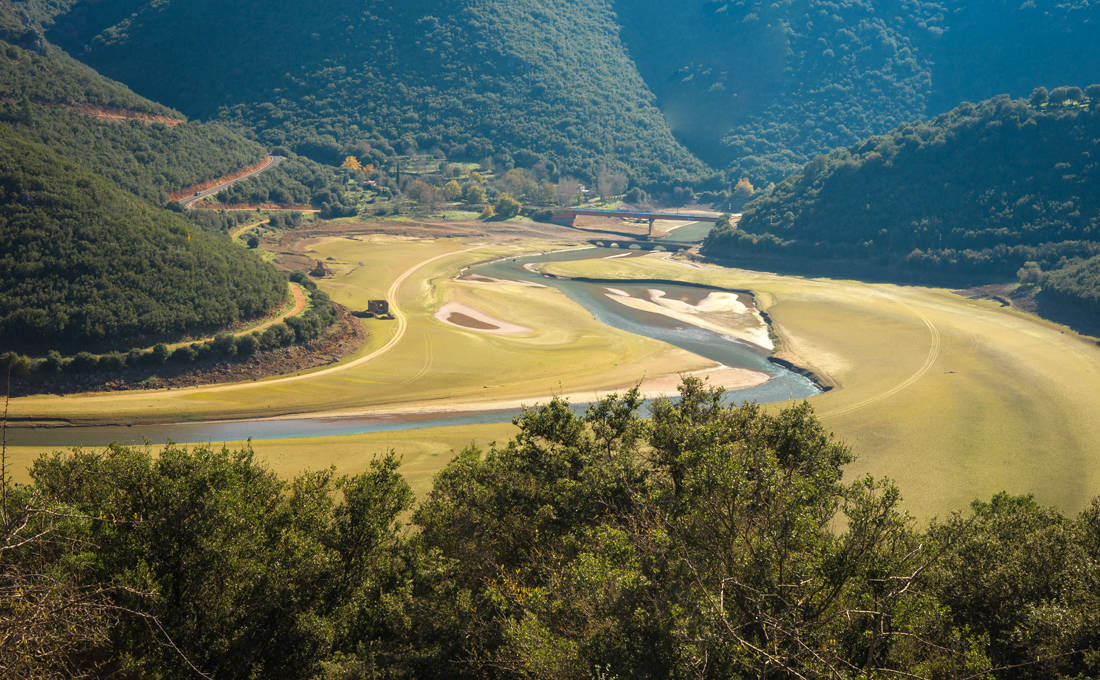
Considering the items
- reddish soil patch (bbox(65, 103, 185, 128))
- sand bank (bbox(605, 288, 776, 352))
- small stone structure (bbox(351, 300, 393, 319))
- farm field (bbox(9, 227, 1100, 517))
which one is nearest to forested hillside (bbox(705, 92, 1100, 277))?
farm field (bbox(9, 227, 1100, 517))

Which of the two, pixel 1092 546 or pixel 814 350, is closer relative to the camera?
pixel 1092 546

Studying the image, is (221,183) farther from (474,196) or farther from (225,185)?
(474,196)

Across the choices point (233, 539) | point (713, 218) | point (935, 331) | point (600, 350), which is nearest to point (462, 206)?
point (713, 218)

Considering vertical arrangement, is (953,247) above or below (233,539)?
above

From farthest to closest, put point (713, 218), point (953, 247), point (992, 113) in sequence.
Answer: point (713, 218)
point (992, 113)
point (953, 247)

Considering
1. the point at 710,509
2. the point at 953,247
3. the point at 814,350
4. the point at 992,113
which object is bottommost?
the point at 814,350

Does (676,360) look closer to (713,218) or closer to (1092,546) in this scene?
(1092,546)

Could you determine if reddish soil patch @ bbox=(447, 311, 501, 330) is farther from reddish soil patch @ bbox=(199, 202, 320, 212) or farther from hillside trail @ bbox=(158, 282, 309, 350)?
reddish soil patch @ bbox=(199, 202, 320, 212)
